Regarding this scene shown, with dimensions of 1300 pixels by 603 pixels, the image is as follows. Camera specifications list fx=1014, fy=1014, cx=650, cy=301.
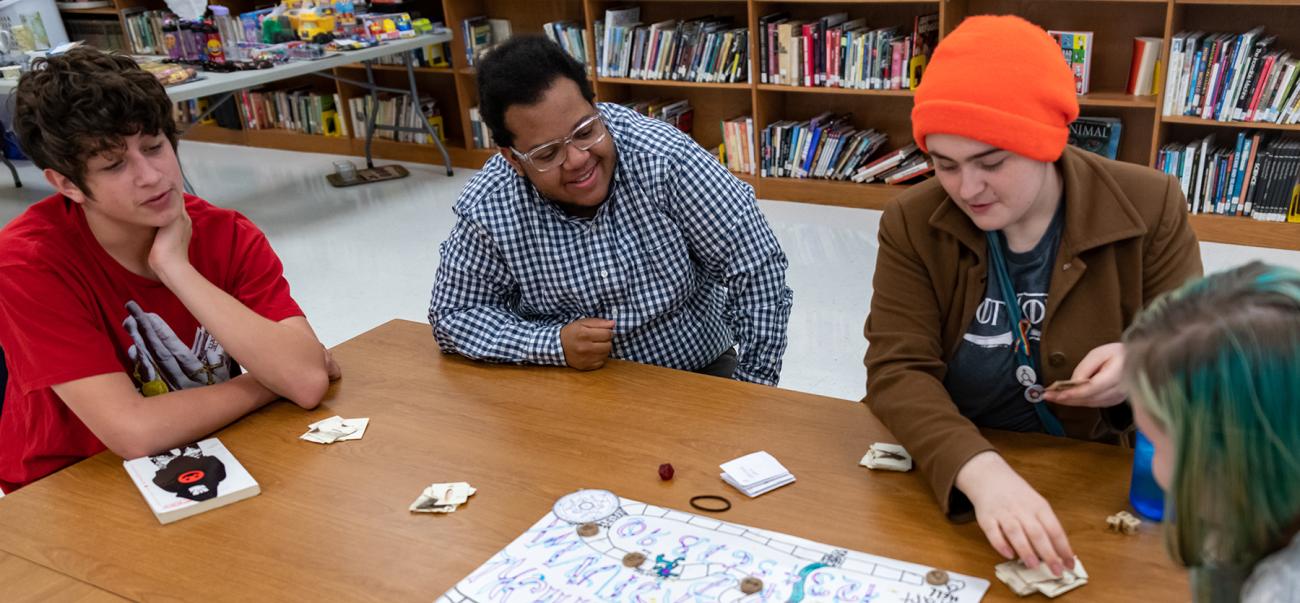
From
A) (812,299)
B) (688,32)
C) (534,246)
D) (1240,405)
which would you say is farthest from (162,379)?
(688,32)

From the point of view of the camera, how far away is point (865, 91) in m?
4.45

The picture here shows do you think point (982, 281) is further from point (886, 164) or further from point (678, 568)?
point (886, 164)

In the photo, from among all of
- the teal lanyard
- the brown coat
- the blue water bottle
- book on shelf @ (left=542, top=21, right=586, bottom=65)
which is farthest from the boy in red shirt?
book on shelf @ (left=542, top=21, right=586, bottom=65)

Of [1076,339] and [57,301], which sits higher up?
[57,301]

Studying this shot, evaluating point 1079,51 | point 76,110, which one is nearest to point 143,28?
point 1079,51

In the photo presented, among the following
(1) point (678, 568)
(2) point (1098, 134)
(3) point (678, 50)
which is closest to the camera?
(1) point (678, 568)

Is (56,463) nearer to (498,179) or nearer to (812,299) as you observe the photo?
(498,179)

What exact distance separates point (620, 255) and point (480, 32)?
410 centimetres

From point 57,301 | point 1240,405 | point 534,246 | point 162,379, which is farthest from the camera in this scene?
point 534,246

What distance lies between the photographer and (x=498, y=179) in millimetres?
1855

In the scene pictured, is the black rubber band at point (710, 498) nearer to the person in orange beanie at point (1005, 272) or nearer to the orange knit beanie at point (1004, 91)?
the person in orange beanie at point (1005, 272)

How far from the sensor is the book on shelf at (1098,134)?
13.4 feet

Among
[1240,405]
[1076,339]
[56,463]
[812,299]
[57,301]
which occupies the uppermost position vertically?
[1240,405]

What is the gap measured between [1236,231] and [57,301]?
3.94 metres
